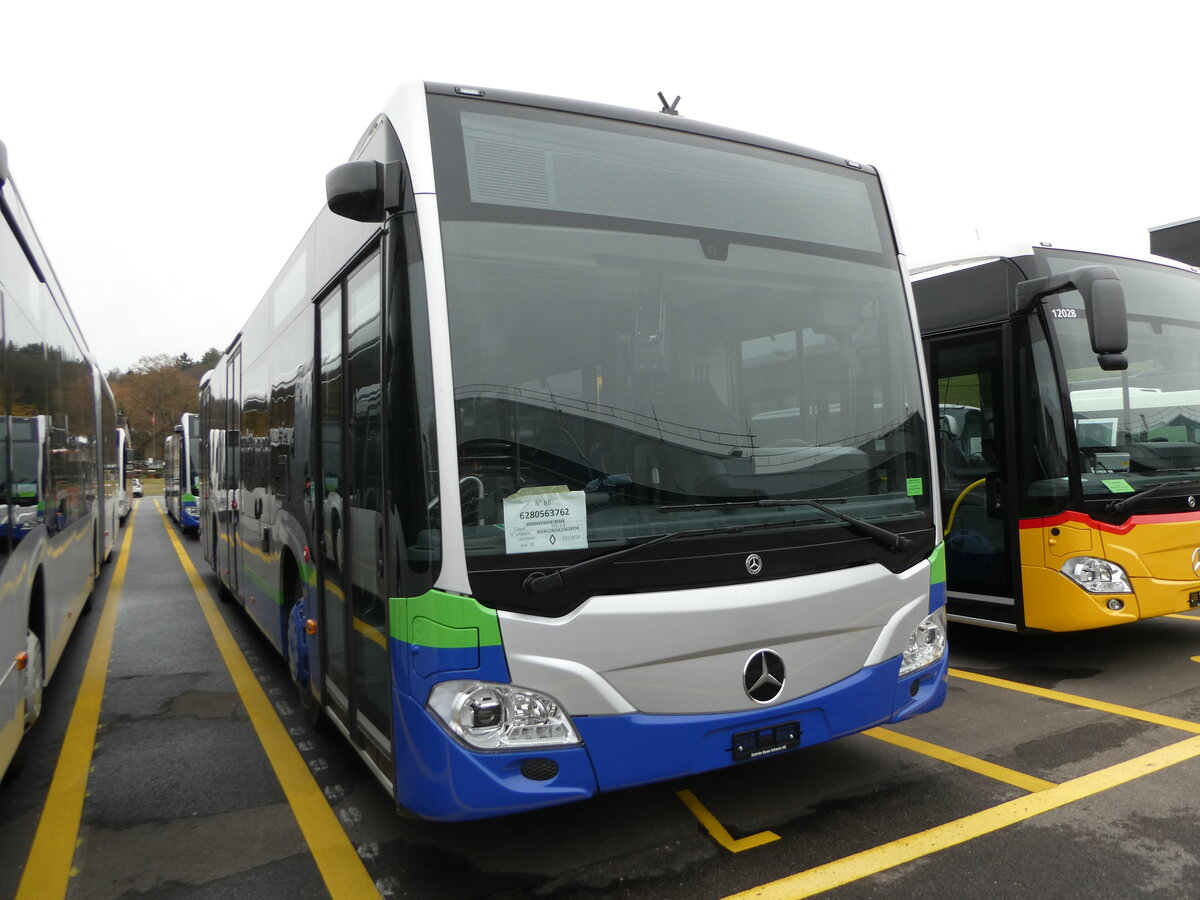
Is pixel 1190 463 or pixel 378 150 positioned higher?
pixel 378 150

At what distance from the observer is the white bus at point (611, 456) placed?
294 cm

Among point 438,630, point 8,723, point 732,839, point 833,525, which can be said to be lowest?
point 732,839

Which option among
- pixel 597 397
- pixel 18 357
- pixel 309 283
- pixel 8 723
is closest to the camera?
pixel 597 397

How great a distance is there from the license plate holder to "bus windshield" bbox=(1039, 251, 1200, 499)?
3494 mm

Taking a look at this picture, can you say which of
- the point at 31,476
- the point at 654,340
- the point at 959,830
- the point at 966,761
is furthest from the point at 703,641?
the point at 31,476

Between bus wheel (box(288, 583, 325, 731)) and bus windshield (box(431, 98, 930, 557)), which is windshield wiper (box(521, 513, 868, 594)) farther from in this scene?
bus wheel (box(288, 583, 325, 731))

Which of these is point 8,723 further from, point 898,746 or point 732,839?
point 898,746

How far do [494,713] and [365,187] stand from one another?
1890 millimetres

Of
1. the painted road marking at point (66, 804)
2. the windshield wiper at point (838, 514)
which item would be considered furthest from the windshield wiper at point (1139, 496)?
the painted road marking at point (66, 804)

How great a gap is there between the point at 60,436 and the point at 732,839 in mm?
5084

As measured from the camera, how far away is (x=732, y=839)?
354cm

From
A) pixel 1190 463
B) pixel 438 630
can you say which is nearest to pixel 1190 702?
pixel 1190 463

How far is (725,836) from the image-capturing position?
3.57m

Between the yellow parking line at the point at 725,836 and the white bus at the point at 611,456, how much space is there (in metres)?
0.47
